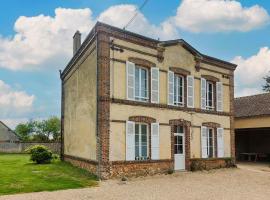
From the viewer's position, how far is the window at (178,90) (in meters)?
16.8

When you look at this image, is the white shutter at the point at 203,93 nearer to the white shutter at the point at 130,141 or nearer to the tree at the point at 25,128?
the white shutter at the point at 130,141

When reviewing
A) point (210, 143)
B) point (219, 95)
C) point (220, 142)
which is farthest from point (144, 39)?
point (220, 142)

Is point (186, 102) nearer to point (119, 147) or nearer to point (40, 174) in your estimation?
point (119, 147)

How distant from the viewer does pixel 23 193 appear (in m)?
10.2

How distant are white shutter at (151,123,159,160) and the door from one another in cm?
142

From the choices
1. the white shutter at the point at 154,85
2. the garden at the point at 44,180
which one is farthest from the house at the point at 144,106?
the garden at the point at 44,180

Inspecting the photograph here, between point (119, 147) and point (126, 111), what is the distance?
1.57 meters

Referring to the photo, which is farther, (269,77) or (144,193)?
(269,77)

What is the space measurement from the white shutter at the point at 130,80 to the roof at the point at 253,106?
1057cm

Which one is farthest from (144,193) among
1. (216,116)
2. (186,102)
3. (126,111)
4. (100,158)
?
(216,116)

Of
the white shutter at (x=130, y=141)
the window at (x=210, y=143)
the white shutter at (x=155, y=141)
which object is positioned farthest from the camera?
the window at (x=210, y=143)

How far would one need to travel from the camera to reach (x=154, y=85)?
15.6 metres

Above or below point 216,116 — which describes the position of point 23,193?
below

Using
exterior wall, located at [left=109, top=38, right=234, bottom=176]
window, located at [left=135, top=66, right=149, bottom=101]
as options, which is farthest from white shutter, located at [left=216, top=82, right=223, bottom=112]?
window, located at [left=135, top=66, right=149, bottom=101]
